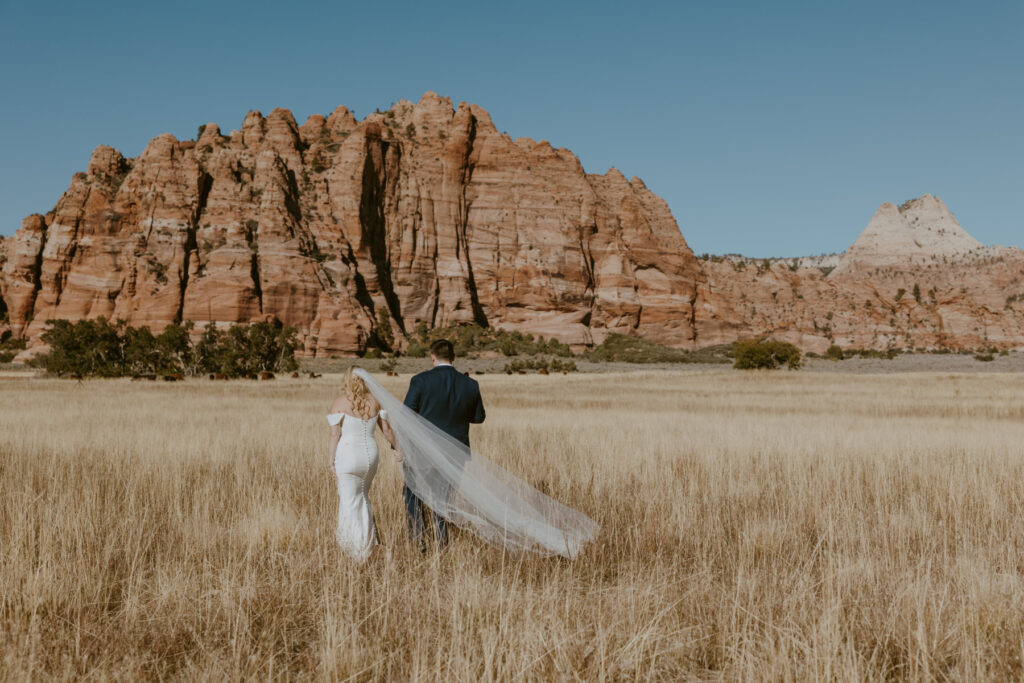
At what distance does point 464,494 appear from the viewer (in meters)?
5.79

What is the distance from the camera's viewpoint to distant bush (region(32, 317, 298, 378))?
47719mm

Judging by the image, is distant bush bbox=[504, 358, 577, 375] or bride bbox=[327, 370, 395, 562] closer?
bride bbox=[327, 370, 395, 562]

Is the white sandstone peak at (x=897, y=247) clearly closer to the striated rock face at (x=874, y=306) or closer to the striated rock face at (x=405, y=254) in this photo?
the striated rock face at (x=874, y=306)

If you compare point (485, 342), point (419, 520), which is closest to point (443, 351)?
point (419, 520)

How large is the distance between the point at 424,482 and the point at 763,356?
2418 inches

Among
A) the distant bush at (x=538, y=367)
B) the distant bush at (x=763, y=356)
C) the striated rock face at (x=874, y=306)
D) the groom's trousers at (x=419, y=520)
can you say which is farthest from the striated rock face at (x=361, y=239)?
the groom's trousers at (x=419, y=520)

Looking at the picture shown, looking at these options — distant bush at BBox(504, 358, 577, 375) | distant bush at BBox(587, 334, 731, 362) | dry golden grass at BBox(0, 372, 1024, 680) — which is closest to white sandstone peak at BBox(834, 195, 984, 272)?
distant bush at BBox(587, 334, 731, 362)

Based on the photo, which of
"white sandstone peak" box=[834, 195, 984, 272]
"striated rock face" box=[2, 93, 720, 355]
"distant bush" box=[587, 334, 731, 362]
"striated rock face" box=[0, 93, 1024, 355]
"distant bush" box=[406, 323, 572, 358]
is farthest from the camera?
"white sandstone peak" box=[834, 195, 984, 272]

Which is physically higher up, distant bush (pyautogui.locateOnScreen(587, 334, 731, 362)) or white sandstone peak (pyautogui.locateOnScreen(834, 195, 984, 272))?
white sandstone peak (pyautogui.locateOnScreen(834, 195, 984, 272))

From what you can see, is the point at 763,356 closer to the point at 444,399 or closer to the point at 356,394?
the point at 444,399

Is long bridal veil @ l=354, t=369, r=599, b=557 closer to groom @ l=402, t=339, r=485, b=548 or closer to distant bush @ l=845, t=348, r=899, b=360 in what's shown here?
groom @ l=402, t=339, r=485, b=548

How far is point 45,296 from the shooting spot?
283 feet

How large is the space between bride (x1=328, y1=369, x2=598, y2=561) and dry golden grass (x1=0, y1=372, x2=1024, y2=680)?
210 millimetres

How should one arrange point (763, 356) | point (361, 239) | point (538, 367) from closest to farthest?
point (763, 356), point (538, 367), point (361, 239)
